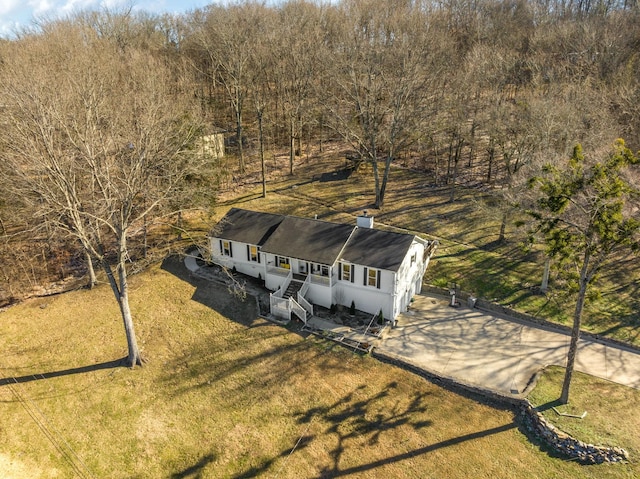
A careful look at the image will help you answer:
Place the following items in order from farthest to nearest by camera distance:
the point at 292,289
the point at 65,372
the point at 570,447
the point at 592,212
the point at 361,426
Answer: the point at 292,289
the point at 65,372
the point at 361,426
the point at 570,447
the point at 592,212

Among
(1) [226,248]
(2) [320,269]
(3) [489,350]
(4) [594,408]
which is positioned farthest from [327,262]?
(4) [594,408]

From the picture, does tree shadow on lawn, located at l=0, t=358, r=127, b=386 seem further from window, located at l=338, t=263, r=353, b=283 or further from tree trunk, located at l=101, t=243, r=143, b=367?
window, located at l=338, t=263, r=353, b=283

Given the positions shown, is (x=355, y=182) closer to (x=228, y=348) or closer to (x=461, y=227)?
(x=461, y=227)

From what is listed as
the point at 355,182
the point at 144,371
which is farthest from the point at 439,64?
the point at 144,371

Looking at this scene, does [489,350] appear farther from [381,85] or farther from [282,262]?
[381,85]

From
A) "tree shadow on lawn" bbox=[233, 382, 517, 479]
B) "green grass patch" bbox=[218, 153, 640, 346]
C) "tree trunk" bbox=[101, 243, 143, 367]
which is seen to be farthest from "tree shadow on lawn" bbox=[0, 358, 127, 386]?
"green grass patch" bbox=[218, 153, 640, 346]

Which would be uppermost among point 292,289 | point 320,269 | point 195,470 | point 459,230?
point 320,269

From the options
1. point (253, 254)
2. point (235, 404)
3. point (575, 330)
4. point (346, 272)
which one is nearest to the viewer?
point (575, 330)
